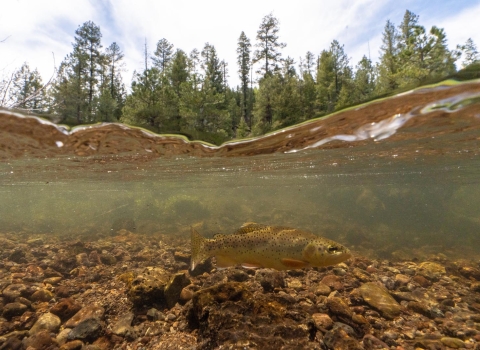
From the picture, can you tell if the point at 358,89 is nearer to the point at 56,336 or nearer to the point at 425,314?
the point at 425,314

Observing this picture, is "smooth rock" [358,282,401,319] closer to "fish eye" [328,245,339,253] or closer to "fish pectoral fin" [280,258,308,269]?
"fish eye" [328,245,339,253]

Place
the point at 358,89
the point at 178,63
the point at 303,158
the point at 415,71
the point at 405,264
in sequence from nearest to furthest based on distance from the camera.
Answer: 1. the point at 405,264
2. the point at 303,158
3. the point at 415,71
4. the point at 178,63
5. the point at 358,89

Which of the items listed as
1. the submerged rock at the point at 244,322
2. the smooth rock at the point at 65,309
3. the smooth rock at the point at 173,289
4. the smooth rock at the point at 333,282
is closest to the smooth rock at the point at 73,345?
the smooth rock at the point at 65,309

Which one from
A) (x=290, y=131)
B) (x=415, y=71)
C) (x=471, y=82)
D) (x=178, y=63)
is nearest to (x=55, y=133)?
(x=290, y=131)

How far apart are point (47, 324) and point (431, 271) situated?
462 inches

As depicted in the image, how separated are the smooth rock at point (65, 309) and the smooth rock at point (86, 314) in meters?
0.20

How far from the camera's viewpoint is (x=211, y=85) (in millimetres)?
35406

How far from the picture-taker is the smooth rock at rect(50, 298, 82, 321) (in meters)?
6.15

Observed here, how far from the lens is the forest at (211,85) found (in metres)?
11.4

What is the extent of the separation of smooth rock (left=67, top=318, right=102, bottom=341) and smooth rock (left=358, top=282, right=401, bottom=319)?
20.2 ft

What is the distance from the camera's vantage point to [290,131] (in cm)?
1052

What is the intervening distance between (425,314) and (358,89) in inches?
1688

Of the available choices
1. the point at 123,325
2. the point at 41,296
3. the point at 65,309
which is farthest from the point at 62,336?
the point at 41,296

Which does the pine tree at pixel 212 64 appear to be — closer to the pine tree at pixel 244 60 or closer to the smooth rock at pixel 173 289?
the pine tree at pixel 244 60
